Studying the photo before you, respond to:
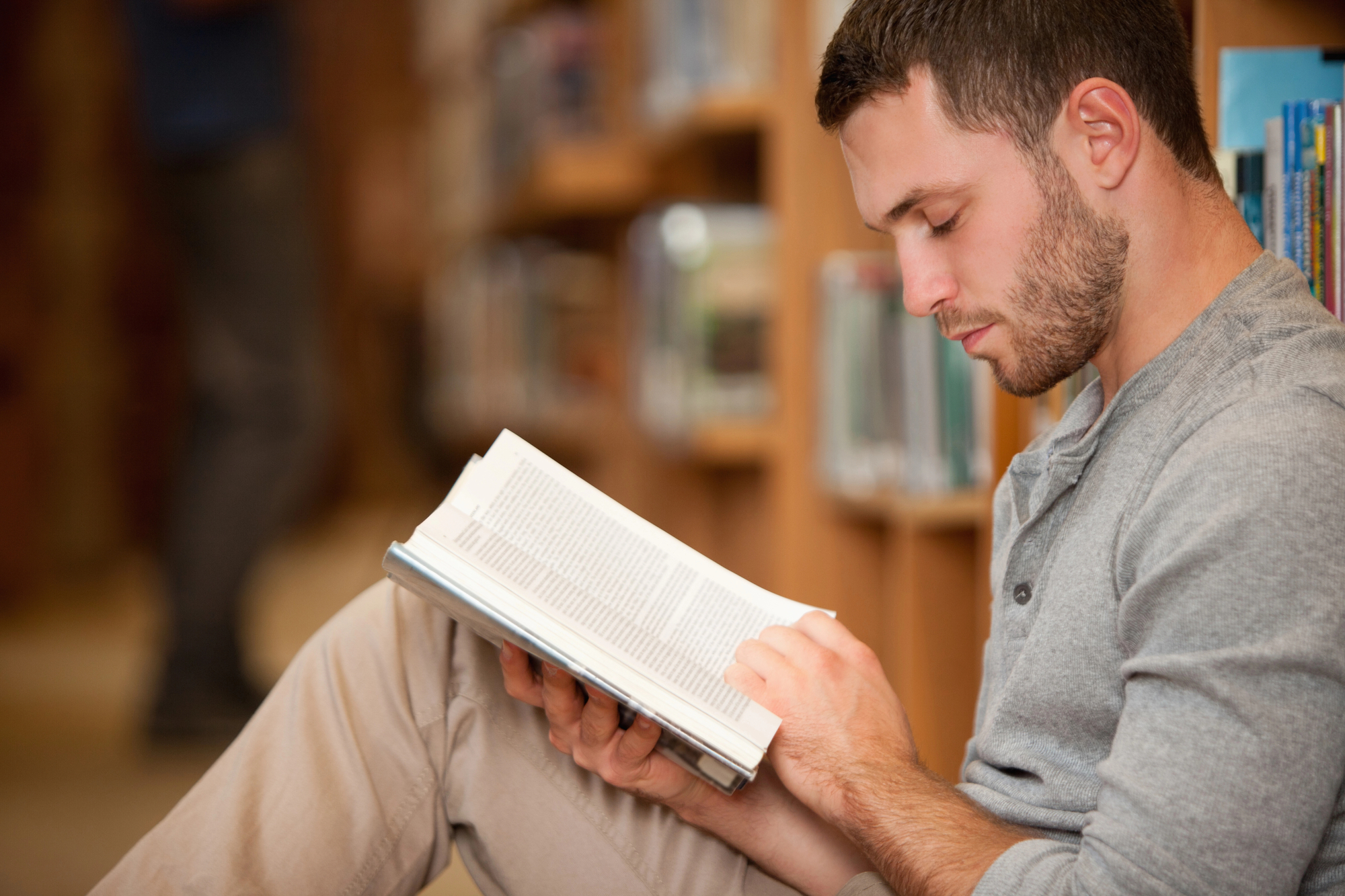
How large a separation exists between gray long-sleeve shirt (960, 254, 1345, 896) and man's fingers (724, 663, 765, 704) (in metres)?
0.15

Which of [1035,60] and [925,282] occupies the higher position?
[1035,60]

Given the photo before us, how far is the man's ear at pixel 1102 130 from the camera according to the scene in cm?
75

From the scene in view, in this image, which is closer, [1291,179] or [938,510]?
[1291,179]

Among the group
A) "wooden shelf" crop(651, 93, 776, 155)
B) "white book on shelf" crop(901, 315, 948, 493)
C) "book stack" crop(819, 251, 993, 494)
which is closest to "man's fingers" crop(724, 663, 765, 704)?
"book stack" crop(819, 251, 993, 494)

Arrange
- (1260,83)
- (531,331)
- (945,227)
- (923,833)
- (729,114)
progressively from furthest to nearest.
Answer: (531,331), (729,114), (1260,83), (945,227), (923,833)

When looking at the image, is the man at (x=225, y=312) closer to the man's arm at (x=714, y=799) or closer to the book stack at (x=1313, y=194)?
the man's arm at (x=714, y=799)

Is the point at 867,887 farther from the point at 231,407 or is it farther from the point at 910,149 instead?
the point at 231,407

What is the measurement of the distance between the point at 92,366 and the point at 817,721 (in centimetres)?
365

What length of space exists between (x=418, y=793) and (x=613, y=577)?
0.21 metres

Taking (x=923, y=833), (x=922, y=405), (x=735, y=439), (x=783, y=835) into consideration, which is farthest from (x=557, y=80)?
(x=923, y=833)

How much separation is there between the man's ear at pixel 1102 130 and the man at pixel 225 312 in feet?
4.91

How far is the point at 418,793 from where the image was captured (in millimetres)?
857

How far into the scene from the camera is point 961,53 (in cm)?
77

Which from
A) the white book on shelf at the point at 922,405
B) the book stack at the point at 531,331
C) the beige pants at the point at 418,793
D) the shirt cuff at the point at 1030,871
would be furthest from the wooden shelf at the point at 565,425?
the shirt cuff at the point at 1030,871
